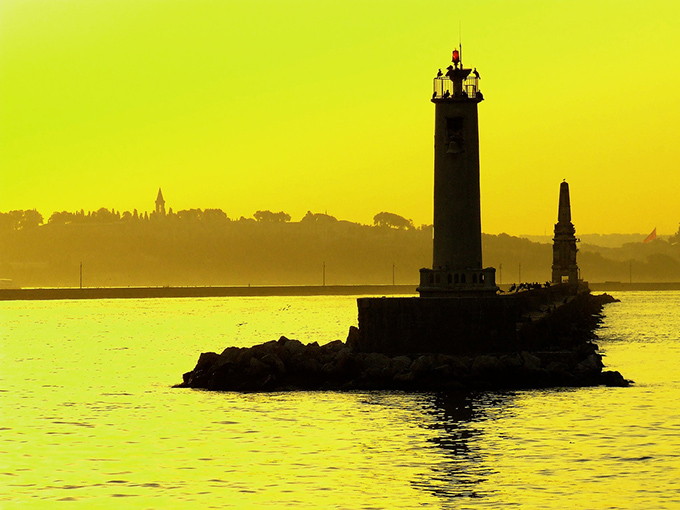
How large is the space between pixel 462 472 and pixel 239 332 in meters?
64.9

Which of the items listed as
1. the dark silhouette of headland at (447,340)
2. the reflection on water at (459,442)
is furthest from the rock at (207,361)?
the reflection on water at (459,442)

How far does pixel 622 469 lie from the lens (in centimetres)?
2298

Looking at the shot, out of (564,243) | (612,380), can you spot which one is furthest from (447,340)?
(564,243)

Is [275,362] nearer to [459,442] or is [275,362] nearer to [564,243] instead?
[459,442]

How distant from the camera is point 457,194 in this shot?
133 ft

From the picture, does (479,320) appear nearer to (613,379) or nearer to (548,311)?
(613,379)

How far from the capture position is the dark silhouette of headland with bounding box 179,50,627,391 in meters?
36.4

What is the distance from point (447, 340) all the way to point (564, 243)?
184 feet

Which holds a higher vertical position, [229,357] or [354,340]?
[354,340]

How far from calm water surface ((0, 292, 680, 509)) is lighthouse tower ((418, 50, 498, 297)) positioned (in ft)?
22.3

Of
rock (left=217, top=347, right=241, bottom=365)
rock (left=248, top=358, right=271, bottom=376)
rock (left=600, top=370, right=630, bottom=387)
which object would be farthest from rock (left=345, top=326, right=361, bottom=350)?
rock (left=600, top=370, right=630, bottom=387)

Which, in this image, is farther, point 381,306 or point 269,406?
point 381,306

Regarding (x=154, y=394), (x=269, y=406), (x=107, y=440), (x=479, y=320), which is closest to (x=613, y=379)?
(x=479, y=320)

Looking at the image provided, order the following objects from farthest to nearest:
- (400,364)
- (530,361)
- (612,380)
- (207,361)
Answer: (207,361), (612,380), (530,361), (400,364)
